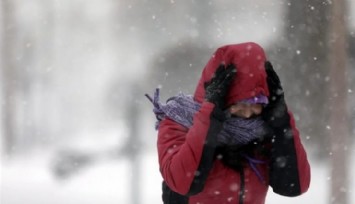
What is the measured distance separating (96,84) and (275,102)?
248 inches

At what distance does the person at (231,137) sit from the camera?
6.43 ft

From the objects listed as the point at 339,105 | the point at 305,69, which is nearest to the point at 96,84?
the point at 305,69

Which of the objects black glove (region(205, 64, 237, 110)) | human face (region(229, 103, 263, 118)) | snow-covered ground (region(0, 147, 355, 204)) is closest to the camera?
black glove (region(205, 64, 237, 110))

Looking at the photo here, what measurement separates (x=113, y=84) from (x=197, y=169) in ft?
19.9

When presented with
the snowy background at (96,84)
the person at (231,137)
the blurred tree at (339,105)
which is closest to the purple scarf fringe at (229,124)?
the person at (231,137)

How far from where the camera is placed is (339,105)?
6215mm

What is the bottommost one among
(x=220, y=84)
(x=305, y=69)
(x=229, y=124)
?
(x=229, y=124)

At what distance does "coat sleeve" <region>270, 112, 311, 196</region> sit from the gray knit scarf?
0.07 metres

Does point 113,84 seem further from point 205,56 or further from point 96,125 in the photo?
point 205,56

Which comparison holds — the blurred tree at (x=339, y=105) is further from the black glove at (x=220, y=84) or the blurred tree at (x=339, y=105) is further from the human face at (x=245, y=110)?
the black glove at (x=220, y=84)

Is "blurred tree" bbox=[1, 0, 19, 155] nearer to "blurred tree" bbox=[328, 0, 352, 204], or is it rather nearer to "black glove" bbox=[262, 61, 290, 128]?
"blurred tree" bbox=[328, 0, 352, 204]

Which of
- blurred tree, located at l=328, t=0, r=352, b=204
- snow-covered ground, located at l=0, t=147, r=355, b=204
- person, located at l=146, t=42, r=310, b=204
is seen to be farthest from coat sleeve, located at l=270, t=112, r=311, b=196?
snow-covered ground, located at l=0, t=147, r=355, b=204

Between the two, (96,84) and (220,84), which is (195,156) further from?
(96,84)

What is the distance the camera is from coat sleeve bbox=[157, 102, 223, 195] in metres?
1.96
